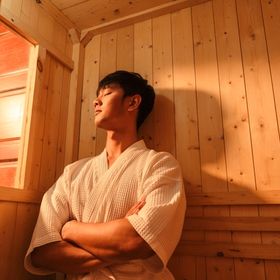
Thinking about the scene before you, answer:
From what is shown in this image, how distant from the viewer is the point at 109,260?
1.07 m

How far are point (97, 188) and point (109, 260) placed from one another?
0.31m

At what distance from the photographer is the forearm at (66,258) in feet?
3.59

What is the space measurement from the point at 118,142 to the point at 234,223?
0.70 metres

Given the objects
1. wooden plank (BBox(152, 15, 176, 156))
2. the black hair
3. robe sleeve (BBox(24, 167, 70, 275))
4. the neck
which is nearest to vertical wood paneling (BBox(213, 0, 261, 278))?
wooden plank (BBox(152, 15, 176, 156))

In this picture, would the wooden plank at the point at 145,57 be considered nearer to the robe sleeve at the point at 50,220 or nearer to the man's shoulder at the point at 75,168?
the man's shoulder at the point at 75,168

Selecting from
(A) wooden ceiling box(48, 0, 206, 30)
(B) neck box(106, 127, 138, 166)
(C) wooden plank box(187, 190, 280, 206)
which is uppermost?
(A) wooden ceiling box(48, 0, 206, 30)

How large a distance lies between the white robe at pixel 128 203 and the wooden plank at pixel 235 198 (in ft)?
0.71

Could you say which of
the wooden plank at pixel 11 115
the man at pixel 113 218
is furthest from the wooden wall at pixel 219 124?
the wooden plank at pixel 11 115

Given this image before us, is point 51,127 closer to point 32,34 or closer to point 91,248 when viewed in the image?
point 32,34

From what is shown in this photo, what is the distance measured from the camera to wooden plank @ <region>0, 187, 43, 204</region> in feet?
4.19

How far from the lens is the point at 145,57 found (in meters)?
1.76

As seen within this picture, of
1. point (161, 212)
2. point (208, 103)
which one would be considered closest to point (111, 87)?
point (208, 103)

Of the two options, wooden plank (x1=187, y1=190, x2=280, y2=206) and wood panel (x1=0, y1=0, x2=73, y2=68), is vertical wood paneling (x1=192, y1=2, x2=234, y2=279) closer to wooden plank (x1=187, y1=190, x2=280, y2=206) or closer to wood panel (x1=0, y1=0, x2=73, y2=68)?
wooden plank (x1=187, y1=190, x2=280, y2=206)

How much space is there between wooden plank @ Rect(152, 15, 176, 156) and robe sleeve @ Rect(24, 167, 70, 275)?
59 centimetres
